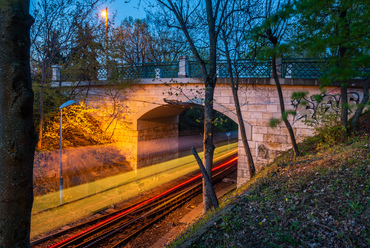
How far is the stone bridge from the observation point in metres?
9.09

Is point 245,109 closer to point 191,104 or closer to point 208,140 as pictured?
point 191,104

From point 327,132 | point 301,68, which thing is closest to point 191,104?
point 301,68

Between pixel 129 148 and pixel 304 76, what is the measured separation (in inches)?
373

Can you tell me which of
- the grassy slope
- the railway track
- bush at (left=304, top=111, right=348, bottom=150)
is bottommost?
the railway track

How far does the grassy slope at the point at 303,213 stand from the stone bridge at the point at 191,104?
1.78 m

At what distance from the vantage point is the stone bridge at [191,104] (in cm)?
909

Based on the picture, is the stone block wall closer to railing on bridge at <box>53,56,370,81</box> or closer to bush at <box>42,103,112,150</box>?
railing on bridge at <box>53,56,370,81</box>

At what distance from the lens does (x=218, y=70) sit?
10.6m

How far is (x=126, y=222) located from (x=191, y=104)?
16.1 ft

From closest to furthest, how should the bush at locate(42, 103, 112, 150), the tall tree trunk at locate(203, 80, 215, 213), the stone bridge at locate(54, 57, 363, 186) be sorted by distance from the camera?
the tall tree trunk at locate(203, 80, 215, 213), the stone bridge at locate(54, 57, 363, 186), the bush at locate(42, 103, 112, 150)

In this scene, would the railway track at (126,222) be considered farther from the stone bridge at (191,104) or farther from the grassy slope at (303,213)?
the grassy slope at (303,213)

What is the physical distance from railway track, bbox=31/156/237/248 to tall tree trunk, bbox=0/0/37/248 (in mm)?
5378

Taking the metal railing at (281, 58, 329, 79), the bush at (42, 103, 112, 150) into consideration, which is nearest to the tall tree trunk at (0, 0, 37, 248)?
the metal railing at (281, 58, 329, 79)

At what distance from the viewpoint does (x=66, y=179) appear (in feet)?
36.8
